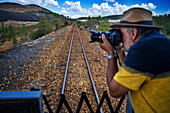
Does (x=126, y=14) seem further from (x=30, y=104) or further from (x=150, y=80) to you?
(x=30, y=104)

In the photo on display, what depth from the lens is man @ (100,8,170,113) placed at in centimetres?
88

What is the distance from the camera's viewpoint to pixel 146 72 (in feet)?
2.97

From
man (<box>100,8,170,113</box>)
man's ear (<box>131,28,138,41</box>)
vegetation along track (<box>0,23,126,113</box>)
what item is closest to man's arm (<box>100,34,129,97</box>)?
man (<box>100,8,170,113</box>)

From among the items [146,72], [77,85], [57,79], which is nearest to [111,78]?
[146,72]

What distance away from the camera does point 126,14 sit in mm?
1335

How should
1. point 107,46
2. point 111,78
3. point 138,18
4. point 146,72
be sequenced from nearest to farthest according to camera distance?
point 146,72 < point 138,18 < point 111,78 < point 107,46

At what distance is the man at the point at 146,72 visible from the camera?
878 millimetres

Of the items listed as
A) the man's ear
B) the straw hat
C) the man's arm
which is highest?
the straw hat

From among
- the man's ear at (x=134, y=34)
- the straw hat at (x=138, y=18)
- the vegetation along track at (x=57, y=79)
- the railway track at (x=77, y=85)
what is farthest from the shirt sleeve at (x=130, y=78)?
the vegetation along track at (x=57, y=79)

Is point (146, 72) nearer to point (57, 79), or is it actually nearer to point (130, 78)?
point (130, 78)

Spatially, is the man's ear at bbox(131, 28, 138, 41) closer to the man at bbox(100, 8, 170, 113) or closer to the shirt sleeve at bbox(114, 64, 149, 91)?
the man at bbox(100, 8, 170, 113)

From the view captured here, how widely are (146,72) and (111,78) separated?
0.46 metres

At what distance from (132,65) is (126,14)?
0.71 meters

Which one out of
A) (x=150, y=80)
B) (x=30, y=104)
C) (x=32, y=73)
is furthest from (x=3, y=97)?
(x=32, y=73)
